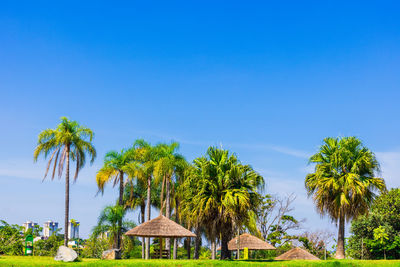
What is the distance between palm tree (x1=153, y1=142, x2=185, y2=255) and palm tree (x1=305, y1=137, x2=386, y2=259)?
47.4 ft

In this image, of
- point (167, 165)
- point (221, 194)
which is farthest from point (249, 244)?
point (221, 194)

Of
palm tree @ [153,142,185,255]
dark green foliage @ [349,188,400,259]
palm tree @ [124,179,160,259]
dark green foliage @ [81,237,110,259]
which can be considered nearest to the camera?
palm tree @ [153,142,185,255]

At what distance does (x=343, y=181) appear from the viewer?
1219 inches

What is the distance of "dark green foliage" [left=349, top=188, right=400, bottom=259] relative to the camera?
46.0 meters

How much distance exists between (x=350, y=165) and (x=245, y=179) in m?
7.80

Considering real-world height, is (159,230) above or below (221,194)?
below

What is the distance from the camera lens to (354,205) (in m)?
31.4

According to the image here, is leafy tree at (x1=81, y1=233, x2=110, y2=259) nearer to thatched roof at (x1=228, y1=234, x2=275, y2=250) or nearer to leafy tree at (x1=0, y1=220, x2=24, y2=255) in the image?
leafy tree at (x1=0, y1=220, x2=24, y2=255)

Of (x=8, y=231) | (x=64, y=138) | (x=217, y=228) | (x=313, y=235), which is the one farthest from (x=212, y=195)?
(x=313, y=235)

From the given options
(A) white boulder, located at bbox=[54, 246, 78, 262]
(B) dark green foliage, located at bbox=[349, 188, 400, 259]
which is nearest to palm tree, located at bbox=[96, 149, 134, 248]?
(A) white boulder, located at bbox=[54, 246, 78, 262]

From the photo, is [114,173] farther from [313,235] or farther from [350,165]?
[313,235]

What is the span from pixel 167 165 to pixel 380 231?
23299 millimetres

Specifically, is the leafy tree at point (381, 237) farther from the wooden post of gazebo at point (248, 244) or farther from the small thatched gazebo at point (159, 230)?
the small thatched gazebo at point (159, 230)

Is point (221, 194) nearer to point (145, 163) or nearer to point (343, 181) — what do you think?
point (343, 181)
